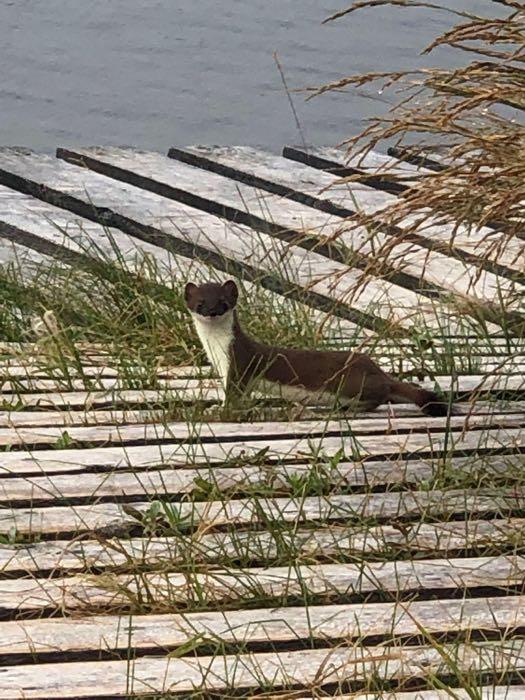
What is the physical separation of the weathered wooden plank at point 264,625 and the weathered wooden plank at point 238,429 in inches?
33.6

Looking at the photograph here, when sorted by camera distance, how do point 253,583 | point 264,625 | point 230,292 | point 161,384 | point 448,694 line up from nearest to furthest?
point 448,694 < point 264,625 < point 253,583 < point 161,384 < point 230,292

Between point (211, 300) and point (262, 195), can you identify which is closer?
point (211, 300)

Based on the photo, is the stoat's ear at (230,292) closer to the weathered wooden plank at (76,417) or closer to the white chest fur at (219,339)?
the white chest fur at (219,339)

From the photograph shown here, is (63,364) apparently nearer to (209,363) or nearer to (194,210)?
(209,363)

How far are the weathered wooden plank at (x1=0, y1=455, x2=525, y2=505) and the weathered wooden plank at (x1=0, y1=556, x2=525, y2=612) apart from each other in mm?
389

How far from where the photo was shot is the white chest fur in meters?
4.74

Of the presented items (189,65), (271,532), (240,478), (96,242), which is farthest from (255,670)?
(189,65)

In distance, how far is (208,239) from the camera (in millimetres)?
5605

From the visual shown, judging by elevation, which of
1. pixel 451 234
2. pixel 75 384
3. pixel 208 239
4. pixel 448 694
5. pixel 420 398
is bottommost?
pixel 448 694

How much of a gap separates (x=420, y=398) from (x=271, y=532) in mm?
1117

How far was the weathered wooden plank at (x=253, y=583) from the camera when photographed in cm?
329

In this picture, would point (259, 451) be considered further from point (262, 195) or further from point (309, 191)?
point (309, 191)

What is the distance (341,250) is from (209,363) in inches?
47.9

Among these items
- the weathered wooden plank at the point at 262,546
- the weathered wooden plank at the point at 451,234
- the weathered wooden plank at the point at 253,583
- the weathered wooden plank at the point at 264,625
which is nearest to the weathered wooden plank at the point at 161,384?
the weathered wooden plank at the point at 451,234
